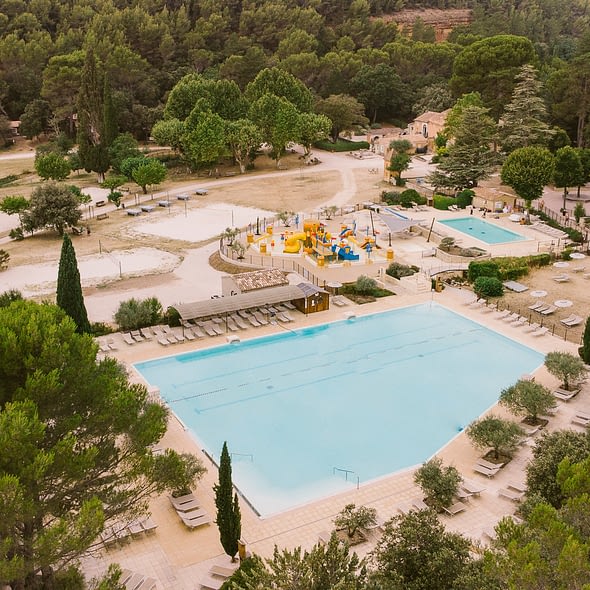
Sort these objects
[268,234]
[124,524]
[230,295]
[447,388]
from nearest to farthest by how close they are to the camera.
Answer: [124,524]
[447,388]
[230,295]
[268,234]

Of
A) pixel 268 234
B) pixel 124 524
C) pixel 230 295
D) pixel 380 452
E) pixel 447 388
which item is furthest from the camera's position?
pixel 268 234

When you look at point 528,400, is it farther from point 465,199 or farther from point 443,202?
point 465,199

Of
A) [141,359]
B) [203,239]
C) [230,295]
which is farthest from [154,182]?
[141,359]

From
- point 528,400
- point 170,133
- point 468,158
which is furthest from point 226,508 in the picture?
point 170,133

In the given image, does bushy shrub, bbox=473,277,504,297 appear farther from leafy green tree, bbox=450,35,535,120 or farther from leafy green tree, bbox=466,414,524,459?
leafy green tree, bbox=450,35,535,120

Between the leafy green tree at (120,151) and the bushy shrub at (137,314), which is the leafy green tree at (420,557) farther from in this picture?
the leafy green tree at (120,151)

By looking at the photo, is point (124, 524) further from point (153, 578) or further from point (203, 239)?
point (203, 239)
